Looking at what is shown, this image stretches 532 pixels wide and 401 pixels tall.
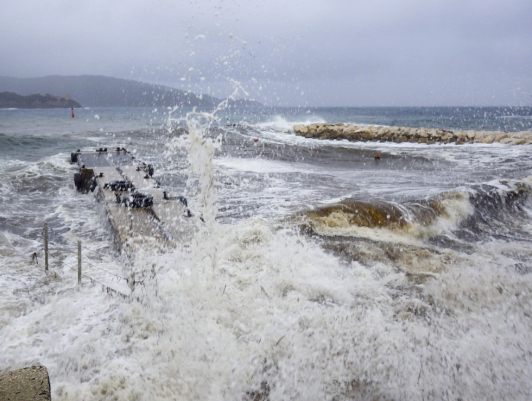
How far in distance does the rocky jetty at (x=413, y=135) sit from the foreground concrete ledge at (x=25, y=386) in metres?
26.1

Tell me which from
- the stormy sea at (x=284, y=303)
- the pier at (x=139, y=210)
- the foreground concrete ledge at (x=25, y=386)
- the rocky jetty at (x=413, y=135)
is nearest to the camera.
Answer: the foreground concrete ledge at (x=25, y=386)

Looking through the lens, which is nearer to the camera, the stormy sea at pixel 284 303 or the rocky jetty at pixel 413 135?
the stormy sea at pixel 284 303

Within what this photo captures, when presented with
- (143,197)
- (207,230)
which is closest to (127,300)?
(207,230)

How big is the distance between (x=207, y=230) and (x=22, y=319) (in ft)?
9.12

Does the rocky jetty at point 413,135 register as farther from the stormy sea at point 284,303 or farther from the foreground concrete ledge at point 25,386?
the foreground concrete ledge at point 25,386

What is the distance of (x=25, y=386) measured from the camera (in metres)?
2.35

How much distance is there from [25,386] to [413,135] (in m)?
27.8

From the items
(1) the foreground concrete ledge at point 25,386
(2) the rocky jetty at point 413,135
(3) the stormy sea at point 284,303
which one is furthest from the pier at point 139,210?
(2) the rocky jetty at point 413,135

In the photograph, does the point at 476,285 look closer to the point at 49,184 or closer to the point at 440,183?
the point at 440,183

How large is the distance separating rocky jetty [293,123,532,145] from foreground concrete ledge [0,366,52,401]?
85.6 ft

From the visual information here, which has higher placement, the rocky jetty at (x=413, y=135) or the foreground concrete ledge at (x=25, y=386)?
the rocky jetty at (x=413, y=135)

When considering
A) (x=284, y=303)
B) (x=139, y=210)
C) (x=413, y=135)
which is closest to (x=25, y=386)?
(x=284, y=303)

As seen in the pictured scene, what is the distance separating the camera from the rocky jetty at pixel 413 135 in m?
24.6

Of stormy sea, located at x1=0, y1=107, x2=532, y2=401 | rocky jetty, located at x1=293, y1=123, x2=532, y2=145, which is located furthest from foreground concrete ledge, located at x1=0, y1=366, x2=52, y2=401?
rocky jetty, located at x1=293, y1=123, x2=532, y2=145
